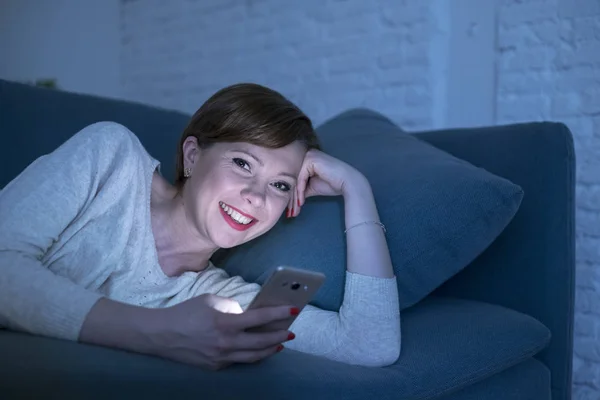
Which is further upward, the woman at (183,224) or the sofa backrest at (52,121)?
the sofa backrest at (52,121)

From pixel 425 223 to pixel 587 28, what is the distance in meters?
1.13

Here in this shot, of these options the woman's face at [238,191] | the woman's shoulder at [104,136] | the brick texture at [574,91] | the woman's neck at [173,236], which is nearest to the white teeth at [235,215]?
the woman's face at [238,191]

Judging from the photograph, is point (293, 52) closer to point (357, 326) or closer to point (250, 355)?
point (357, 326)

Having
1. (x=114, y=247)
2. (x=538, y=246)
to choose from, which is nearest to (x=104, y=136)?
(x=114, y=247)

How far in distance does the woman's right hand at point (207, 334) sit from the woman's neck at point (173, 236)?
44 centimetres

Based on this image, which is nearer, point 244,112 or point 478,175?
point 244,112

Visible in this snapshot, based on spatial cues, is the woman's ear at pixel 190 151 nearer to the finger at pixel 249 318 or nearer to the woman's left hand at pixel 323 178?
the woman's left hand at pixel 323 178

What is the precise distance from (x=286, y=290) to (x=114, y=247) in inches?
17.9

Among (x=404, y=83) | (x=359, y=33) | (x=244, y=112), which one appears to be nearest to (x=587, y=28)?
(x=404, y=83)

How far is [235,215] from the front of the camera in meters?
1.23

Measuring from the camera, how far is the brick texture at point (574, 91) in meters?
2.00

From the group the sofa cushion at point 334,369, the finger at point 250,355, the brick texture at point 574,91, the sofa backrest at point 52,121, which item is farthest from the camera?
the brick texture at point 574,91

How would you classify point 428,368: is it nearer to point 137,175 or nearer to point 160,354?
point 160,354

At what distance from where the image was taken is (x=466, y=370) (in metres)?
1.15
